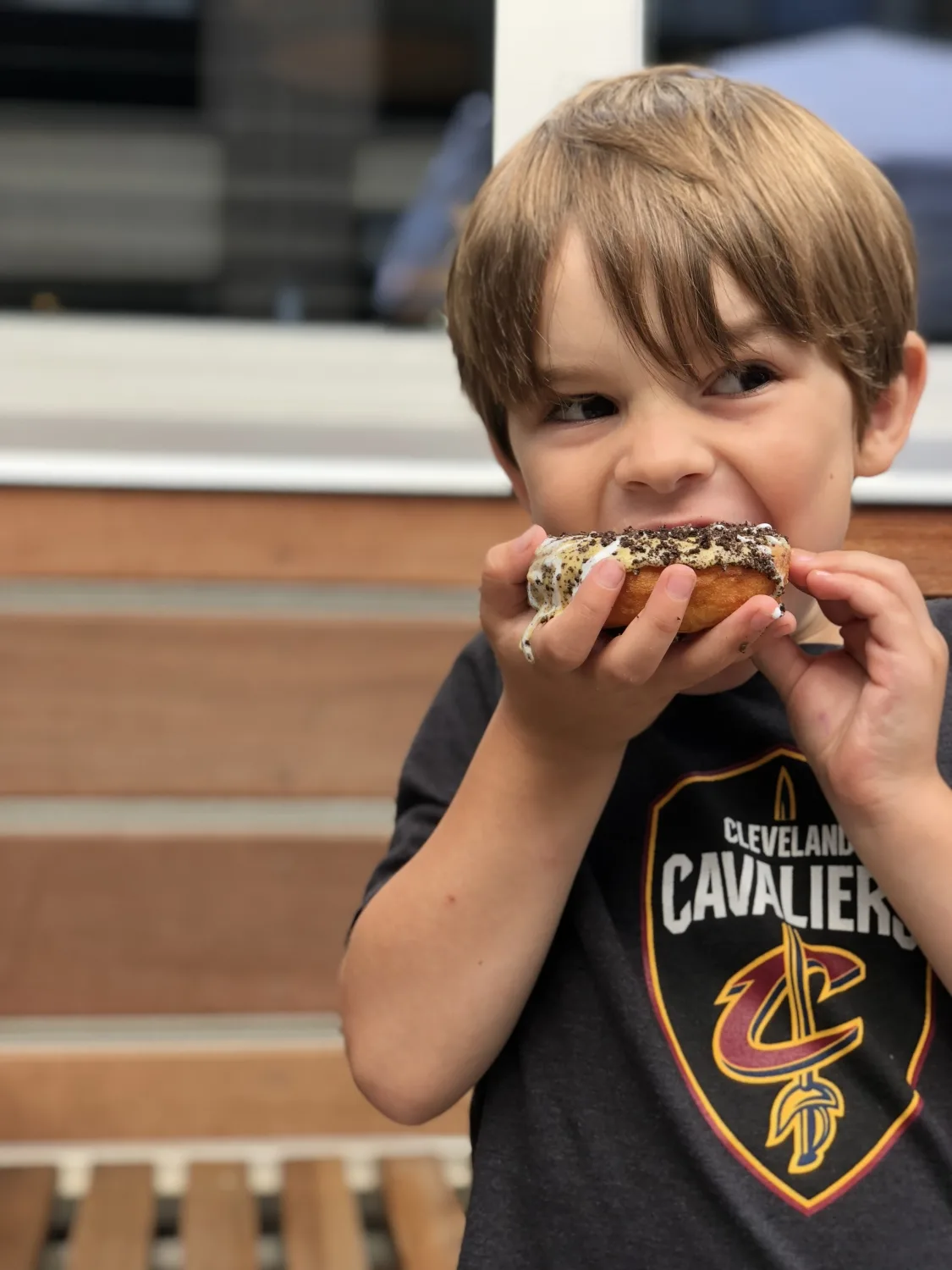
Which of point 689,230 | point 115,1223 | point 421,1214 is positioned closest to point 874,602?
point 689,230

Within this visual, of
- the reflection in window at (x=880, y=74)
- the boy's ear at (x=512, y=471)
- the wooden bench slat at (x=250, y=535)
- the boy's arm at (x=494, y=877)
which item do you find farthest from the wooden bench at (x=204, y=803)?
the boy's arm at (x=494, y=877)

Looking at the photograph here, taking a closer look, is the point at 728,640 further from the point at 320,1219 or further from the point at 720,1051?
the point at 320,1219

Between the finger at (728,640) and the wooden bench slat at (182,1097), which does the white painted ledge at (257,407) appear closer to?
the wooden bench slat at (182,1097)

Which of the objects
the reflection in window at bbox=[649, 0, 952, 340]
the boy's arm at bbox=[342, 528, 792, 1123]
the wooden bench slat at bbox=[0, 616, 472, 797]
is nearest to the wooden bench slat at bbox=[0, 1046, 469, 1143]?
the wooden bench slat at bbox=[0, 616, 472, 797]

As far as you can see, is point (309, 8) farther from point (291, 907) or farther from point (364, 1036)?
point (364, 1036)

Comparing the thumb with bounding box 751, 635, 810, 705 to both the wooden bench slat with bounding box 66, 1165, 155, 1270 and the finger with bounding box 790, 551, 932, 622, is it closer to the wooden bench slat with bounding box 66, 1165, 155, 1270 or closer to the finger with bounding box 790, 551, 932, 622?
the finger with bounding box 790, 551, 932, 622

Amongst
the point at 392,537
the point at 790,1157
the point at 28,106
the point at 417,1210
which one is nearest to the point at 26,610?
the point at 392,537

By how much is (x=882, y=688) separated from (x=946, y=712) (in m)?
0.13

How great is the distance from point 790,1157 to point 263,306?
4.10ft

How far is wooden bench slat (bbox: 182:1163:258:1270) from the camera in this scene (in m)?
1.36

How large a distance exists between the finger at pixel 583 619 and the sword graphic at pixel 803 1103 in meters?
0.29

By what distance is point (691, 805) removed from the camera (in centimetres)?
94

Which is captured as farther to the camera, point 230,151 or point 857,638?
point 230,151

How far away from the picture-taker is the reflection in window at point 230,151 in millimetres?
1684
